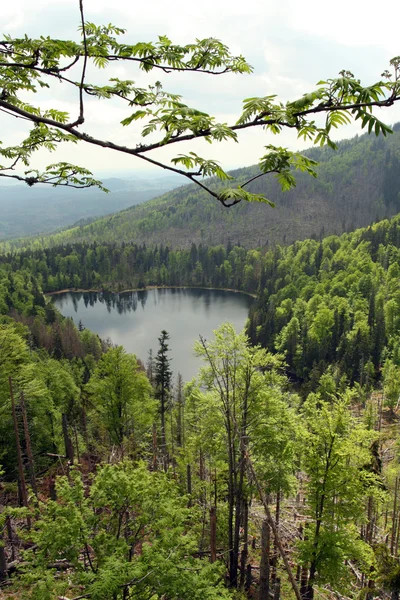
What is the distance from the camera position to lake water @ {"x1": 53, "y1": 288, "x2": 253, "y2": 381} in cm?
9275

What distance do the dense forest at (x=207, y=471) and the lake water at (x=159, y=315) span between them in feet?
62.2

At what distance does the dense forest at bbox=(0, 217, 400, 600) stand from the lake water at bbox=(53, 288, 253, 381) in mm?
18959

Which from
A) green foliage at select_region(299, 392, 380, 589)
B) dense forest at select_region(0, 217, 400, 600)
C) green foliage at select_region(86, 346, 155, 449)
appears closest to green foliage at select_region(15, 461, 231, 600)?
dense forest at select_region(0, 217, 400, 600)

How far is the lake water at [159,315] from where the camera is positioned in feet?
304

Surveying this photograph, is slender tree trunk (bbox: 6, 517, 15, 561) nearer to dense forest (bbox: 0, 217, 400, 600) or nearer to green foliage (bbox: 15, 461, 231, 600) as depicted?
dense forest (bbox: 0, 217, 400, 600)

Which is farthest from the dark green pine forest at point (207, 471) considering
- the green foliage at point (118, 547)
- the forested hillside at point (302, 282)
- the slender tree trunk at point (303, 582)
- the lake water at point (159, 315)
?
the lake water at point (159, 315)

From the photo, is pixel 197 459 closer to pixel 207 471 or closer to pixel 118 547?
pixel 207 471

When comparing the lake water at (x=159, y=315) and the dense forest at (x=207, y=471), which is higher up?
the dense forest at (x=207, y=471)

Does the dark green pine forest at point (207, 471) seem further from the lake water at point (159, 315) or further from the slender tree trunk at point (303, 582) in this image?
the lake water at point (159, 315)

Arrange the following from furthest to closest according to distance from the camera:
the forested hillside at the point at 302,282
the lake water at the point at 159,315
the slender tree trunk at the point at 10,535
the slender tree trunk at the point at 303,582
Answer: the lake water at the point at 159,315, the forested hillside at the point at 302,282, the slender tree trunk at the point at 303,582, the slender tree trunk at the point at 10,535

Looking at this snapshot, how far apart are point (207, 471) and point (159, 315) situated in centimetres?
9248

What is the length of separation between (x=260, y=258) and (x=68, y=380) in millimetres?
136407

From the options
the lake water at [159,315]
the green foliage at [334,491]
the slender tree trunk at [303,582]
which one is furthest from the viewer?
the lake water at [159,315]

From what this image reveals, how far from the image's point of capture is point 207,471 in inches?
1264
